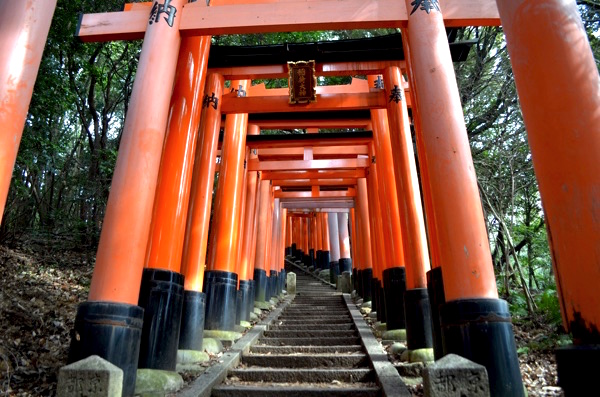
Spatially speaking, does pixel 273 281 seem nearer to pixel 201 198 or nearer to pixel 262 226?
pixel 262 226

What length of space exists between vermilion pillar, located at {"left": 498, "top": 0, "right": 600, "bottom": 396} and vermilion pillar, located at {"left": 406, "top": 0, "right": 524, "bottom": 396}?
1563 mm

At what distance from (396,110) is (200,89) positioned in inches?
138

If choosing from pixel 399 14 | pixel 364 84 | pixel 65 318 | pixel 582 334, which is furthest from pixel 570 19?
pixel 364 84

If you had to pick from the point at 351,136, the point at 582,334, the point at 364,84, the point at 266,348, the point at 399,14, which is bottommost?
the point at 266,348

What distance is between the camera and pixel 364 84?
10789 millimetres

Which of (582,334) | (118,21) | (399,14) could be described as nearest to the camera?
(582,334)

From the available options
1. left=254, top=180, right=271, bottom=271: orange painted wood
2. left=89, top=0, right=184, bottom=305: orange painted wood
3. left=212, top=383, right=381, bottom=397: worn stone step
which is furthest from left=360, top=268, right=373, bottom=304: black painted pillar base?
left=89, top=0, right=184, bottom=305: orange painted wood

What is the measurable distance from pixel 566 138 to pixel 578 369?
1.18 metres

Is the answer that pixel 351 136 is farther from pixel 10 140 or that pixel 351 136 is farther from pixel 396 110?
pixel 10 140

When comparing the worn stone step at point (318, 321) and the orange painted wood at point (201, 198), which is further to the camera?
the worn stone step at point (318, 321)

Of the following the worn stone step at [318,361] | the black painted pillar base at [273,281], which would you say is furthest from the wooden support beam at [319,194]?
the worn stone step at [318,361]

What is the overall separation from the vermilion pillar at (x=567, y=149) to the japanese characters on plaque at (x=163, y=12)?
411cm

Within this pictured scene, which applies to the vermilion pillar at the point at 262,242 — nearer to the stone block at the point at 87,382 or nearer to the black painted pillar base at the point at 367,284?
the black painted pillar base at the point at 367,284

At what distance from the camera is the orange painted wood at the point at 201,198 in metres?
6.39
